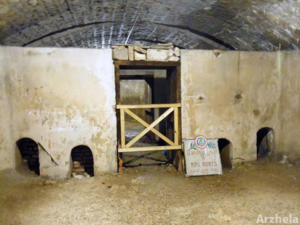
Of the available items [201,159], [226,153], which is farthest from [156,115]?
[201,159]

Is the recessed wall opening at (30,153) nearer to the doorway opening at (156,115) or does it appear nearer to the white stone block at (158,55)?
the doorway opening at (156,115)

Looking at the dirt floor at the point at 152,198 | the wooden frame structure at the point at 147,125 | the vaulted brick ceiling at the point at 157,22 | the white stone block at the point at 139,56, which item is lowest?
the dirt floor at the point at 152,198

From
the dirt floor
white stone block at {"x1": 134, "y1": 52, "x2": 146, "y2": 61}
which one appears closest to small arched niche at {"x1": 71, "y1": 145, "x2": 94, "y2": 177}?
the dirt floor

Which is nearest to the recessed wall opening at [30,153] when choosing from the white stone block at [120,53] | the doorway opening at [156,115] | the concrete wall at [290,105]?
the doorway opening at [156,115]

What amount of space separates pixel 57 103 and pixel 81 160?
2.00m

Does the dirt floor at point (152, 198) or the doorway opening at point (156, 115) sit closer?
the dirt floor at point (152, 198)

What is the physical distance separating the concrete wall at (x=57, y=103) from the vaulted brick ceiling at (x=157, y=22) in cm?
93

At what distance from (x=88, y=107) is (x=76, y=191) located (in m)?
1.76

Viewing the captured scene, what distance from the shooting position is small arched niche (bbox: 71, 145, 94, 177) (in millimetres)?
5727

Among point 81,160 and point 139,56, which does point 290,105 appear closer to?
point 139,56

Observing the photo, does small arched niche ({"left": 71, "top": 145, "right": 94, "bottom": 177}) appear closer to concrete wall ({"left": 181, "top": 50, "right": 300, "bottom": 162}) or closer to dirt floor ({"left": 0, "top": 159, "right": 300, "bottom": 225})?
dirt floor ({"left": 0, "top": 159, "right": 300, "bottom": 225})

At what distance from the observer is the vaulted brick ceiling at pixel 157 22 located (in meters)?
4.36

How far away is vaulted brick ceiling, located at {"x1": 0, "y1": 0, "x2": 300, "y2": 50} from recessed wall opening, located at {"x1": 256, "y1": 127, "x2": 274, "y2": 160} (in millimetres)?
2269

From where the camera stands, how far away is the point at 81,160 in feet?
19.0
